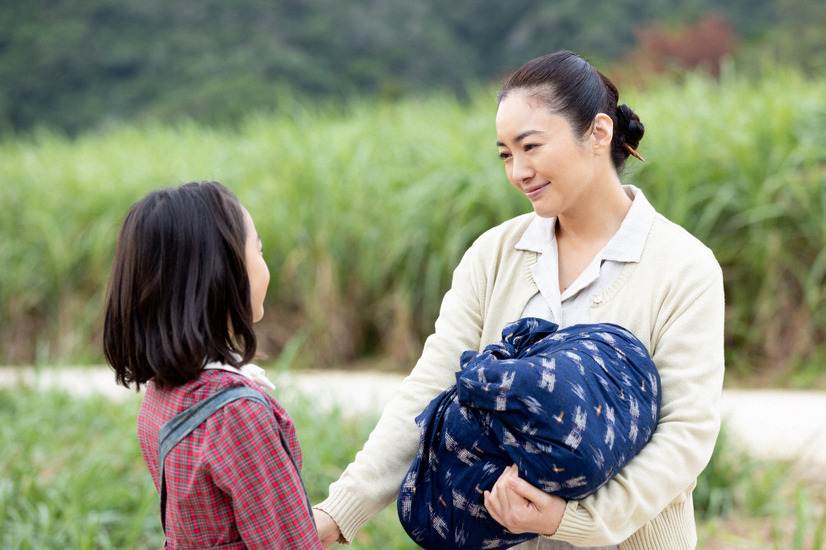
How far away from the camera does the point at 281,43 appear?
19984 millimetres

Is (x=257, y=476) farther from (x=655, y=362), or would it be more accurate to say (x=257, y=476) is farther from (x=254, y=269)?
(x=655, y=362)

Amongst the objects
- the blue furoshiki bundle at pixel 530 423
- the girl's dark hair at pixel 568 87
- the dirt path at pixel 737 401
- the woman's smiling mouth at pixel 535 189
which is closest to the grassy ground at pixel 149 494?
the dirt path at pixel 737 401

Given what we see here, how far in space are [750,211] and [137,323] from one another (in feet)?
13.0

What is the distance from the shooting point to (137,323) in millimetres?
1498

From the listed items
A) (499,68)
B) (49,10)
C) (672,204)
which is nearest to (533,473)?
(672,204)

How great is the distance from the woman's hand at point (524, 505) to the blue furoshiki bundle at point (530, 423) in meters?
0.02

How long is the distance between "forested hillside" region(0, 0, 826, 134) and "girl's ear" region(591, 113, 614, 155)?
16894 mm

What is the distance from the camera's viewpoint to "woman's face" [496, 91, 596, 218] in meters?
1.67

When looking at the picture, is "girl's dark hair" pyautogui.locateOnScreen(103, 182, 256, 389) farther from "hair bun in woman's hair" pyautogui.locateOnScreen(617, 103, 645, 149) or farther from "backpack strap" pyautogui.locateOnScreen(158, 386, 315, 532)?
"hair bun in woman's hair" pyautogui.locateOnScreen(617, 103, 645, 149)

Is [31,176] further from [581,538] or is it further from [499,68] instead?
[499,68]

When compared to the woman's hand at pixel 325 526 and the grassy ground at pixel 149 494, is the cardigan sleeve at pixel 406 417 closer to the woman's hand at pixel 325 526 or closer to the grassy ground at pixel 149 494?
the woman's hand at pixel 325 526

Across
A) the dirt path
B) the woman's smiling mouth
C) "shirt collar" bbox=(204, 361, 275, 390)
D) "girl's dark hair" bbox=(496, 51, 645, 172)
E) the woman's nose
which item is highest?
"girl's dark hair" bbox=(496, 51, 645, 172)

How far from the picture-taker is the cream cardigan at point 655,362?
58.6 inches

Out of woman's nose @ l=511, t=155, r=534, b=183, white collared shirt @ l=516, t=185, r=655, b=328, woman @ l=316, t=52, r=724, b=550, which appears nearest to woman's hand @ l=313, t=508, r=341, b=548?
woman @ l=316, t=52, r=724, b=550
